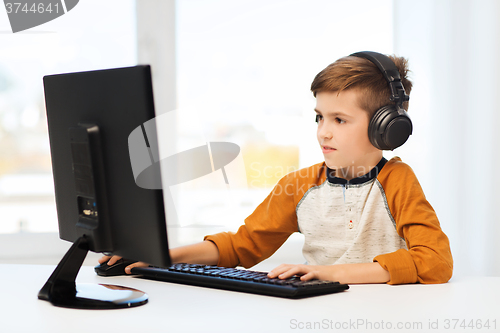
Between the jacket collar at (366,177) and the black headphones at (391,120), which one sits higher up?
the black headphones at (391,120)

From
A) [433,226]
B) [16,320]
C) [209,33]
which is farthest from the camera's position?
[209,33]

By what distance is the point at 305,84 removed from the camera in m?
2.00

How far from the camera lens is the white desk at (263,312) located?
2.09 feet

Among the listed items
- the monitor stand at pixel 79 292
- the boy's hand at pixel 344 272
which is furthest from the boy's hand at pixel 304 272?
the monitor stand at pixel 79 292

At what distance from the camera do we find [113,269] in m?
0.99

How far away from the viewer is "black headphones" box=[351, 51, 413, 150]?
3.45ft

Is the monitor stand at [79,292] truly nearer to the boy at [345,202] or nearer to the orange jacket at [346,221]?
the boy at [345,202]

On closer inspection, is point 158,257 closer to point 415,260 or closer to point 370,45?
point 415,260

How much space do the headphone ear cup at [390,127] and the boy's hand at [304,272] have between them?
33cm

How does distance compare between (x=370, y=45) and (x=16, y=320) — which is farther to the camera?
(x=370, y=45)

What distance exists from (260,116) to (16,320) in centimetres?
144

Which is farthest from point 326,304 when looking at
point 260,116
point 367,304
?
point 260,116

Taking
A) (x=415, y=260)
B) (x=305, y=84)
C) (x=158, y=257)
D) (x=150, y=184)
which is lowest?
(x=415, y=260)

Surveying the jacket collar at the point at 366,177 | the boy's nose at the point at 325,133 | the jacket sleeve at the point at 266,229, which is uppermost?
the boy's nose at the point at 325,133
